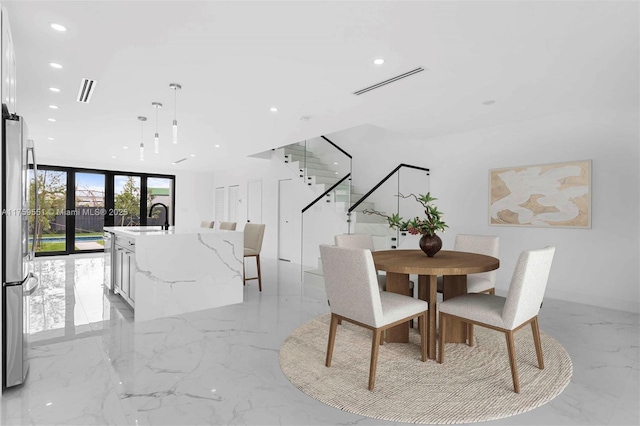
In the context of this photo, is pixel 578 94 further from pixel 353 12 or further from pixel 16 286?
pixel 16 286

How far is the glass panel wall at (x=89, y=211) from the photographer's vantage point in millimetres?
8758

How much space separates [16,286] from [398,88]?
351cm

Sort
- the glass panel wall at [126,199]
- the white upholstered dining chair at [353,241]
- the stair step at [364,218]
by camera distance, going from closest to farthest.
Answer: the white upholstered dining chair at [353,241], the stair step at [364,218], the glass panel wall at [126,199]

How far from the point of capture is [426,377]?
93.2 inches

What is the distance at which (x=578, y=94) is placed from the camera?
3748 millimetres

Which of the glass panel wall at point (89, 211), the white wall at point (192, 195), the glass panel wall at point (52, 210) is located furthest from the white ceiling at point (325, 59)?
the white wall at point (192, 195)

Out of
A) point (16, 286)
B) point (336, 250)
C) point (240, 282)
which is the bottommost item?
point (240, 282)

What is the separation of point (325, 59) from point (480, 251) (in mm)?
2430

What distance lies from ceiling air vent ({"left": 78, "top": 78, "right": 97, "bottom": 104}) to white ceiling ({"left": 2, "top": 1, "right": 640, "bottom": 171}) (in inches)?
3.4

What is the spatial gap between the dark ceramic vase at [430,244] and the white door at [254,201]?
6.34m

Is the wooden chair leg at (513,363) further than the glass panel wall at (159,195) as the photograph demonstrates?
No

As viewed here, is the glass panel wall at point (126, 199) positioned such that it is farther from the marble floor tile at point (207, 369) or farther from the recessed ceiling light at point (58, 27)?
the recessed ceiling light at point (58, 27)

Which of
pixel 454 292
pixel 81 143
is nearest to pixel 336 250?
pixel 454 292

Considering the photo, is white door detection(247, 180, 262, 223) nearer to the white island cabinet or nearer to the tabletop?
the white island cabinet
